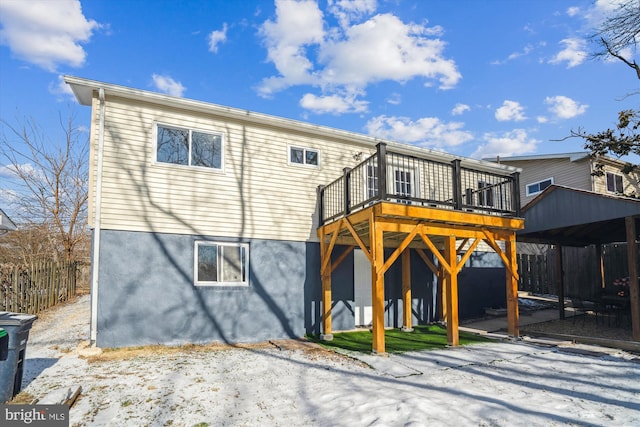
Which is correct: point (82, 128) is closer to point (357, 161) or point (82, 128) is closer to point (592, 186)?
point (357, 161)

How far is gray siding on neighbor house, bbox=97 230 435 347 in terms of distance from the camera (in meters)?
7.19

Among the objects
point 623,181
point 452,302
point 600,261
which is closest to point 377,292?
point 452,302

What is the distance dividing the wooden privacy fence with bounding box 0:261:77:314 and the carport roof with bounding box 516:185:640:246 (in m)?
13.7

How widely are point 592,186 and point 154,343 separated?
17.8 meters

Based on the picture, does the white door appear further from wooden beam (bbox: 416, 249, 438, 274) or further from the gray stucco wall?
the gray stucco wall

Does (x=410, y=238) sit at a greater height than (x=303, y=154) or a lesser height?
lesser

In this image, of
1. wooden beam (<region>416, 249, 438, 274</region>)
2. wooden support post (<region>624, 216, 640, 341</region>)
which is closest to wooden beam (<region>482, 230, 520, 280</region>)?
wooden beam (<region>416, 249, 438, 274</region>)

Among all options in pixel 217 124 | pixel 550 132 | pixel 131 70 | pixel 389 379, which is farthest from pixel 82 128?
pixel 550 132

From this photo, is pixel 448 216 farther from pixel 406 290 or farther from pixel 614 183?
pixel 614 183

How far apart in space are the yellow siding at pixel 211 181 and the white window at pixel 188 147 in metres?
0.15

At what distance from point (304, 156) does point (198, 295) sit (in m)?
4.26

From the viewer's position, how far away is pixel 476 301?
11.7 m

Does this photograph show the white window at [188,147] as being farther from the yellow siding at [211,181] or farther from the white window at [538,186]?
the white window at [538,186]

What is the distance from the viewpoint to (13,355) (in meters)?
4.38
